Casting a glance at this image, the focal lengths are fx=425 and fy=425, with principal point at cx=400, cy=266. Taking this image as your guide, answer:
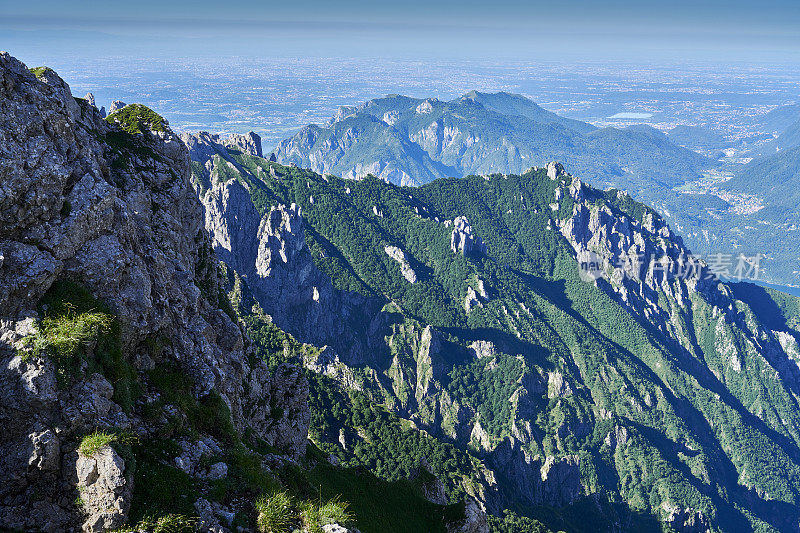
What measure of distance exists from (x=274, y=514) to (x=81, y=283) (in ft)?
63.2

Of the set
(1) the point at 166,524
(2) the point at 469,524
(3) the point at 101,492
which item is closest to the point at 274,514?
(1) the point at 166,524

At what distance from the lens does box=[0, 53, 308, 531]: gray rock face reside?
69.5 ft

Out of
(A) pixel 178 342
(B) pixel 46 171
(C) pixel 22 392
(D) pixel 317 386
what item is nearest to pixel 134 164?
(B) pixel 46 171

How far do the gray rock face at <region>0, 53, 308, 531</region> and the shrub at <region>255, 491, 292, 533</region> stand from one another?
7277 millimetres

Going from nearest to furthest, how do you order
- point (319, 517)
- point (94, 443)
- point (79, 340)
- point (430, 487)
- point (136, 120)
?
point (94, 443), point (79, 340), point (319, 517), point (136, 120), point (430, 487)

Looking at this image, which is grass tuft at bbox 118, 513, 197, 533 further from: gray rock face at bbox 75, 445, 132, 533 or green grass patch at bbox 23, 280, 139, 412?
green grass patch at bbox 23, 280, 139, 412

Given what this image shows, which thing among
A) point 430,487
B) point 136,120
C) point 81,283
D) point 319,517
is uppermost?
point 136,120

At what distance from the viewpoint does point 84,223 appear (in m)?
29.1

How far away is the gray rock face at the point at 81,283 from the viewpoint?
834 inches

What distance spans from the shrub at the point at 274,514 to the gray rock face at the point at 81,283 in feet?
23.9

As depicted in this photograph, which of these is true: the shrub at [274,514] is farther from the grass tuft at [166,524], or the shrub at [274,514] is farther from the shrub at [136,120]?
the shrub at [136,120]

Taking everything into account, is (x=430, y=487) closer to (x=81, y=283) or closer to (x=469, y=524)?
(x=469, y=524)

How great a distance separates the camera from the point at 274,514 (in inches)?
996

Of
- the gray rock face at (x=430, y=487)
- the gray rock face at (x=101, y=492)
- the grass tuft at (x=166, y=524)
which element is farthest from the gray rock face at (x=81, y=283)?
the gray rock face at (x=430, y=487)
